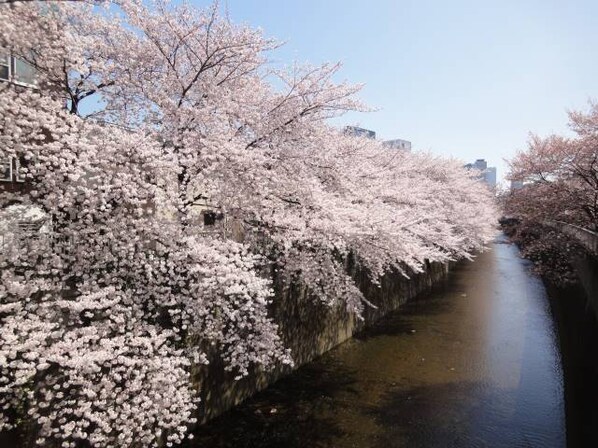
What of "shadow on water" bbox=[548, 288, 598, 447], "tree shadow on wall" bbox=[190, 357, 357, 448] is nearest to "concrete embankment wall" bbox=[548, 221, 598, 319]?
"shadow on water" bbox=[548, 288, 598, 447]

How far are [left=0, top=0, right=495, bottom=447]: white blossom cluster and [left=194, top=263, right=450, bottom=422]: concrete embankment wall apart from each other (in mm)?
694

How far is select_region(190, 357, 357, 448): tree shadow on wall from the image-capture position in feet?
28.7

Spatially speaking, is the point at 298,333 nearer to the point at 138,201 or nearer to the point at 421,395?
the point at 421,395

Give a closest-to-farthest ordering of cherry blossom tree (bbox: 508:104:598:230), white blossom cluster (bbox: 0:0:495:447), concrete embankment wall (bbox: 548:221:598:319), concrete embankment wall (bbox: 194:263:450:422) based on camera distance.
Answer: white blossom cluster (bbox: 0:0:495:447)
concrete embankment wall (bbox: 194:263:450:422)
concrete embankment wall (bbox: 548:221:598:319)
cherry blossom tree (bbox: 508:104:598:230)

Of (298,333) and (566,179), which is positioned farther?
(566,179)

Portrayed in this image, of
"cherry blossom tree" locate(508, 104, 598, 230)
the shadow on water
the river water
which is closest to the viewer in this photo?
the shadow on water

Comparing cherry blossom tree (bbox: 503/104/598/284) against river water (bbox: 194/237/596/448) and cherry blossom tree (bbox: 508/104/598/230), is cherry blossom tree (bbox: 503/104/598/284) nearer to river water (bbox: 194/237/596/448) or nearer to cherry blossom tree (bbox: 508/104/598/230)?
cherry blossom tree (bbox: 508/104/598/230)

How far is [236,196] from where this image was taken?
25.8ft

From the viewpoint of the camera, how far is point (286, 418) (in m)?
9.72

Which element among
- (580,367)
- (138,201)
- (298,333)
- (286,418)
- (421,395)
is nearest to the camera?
(138,201)

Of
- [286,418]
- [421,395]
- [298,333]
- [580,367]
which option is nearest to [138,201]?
[286,418]

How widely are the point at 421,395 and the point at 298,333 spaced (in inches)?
157

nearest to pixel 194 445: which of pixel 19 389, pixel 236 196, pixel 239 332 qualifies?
pixel 239 332

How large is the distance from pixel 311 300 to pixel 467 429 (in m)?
5.72
